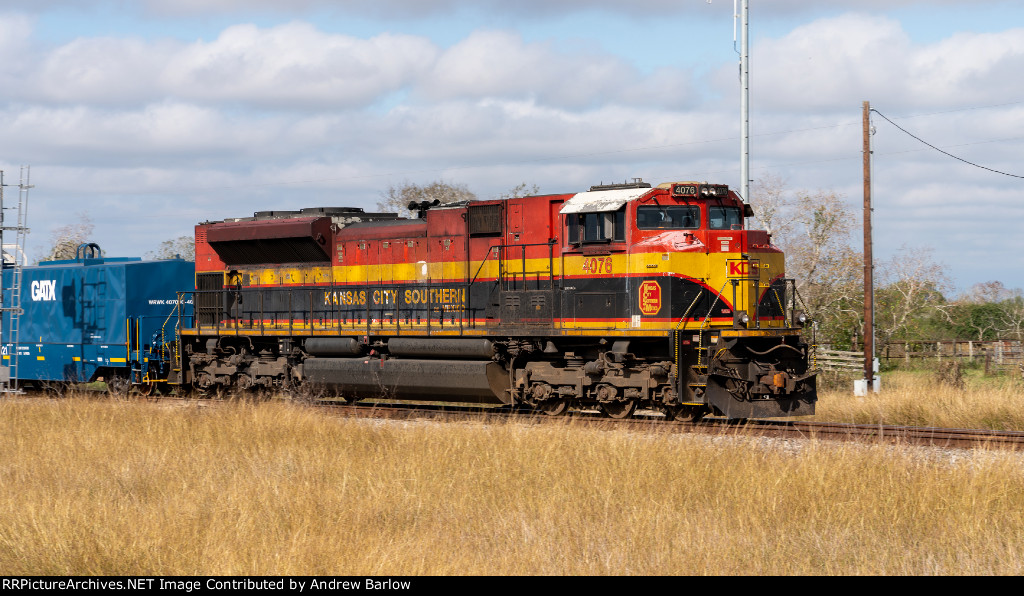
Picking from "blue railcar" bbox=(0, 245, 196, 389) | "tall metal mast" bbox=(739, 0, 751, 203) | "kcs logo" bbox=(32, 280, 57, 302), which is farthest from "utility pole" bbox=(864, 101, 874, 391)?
"kcs logo" bbox=(32, 280, 57, 302)

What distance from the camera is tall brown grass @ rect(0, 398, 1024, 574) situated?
23.1ft

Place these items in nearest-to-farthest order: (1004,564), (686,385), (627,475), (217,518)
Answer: (1004,564) → (217,518) → (627,475) → (686,385)

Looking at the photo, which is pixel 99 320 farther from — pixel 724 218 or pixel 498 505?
pixel 498 505

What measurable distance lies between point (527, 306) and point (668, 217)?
271cm

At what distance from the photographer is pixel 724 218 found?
15133mm

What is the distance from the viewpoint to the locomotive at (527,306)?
1477 cm

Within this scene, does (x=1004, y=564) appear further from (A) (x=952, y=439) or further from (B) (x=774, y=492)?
(A) (x=952, y=439)

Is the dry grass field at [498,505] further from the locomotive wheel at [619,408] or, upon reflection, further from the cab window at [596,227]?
the cab window at [596,227]

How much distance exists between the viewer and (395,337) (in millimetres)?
17922

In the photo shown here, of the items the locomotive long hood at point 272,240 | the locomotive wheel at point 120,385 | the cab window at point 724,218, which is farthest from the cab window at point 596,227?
the locomotive wheel at point 120,385

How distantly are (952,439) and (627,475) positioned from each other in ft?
18.2

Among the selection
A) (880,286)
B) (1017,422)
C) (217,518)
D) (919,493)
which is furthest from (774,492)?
(880,286)

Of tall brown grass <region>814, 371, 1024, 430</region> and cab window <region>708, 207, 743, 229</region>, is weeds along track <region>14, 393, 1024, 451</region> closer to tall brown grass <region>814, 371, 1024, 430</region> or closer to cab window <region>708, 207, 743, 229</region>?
tall brown grass <region>814, 371, 1024, 430</region>

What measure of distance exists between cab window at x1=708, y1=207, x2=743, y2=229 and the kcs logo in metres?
16.5
